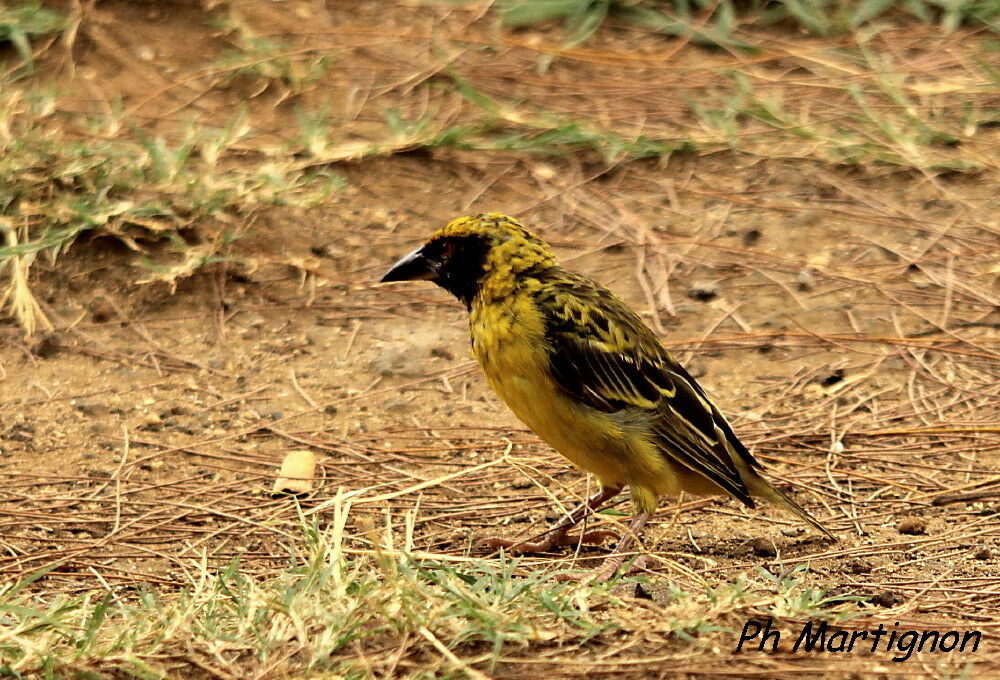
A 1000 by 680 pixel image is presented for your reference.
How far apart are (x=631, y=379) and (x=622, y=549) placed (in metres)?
0.57

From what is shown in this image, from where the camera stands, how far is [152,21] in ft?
26.9

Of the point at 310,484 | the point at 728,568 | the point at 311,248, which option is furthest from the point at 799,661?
the point at 311,248

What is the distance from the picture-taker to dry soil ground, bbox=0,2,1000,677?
447 cm

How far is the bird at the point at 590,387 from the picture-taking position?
4367 millimetres

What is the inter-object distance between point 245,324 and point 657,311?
6.19 feet

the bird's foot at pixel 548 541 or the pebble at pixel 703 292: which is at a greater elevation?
the bird's foot at pixel 548 541

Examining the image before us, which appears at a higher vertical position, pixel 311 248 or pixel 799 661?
pixel 799 661

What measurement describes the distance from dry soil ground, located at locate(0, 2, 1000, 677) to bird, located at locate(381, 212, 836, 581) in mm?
246

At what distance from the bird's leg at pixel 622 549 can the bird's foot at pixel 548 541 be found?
0.11 meters

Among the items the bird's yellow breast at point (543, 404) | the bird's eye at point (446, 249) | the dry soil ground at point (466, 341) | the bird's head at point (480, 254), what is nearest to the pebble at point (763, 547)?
the dry soil ground at point (466, 341)

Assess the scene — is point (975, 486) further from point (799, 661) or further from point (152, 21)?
point (152, 21)

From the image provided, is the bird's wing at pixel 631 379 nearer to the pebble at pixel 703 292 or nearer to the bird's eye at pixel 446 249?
the bird's eye at pixel 446 249

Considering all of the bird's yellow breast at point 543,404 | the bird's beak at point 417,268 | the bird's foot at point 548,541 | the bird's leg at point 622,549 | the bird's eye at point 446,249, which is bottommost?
the bird's foot at point 548,541

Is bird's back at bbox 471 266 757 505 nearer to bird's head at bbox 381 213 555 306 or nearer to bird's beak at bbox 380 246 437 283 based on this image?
bird's head at bbox 381 213 555 306
